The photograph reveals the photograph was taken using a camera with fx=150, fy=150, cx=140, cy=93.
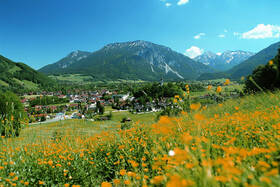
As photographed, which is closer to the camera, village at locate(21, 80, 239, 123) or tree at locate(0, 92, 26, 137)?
tree at locate(0, 92, 26, 137)

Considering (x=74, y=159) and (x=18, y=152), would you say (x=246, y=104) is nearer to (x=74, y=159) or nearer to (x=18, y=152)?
(x=74, y=159)

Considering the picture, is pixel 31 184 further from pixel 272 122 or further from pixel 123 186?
pixel 272 122

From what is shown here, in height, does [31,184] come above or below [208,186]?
below

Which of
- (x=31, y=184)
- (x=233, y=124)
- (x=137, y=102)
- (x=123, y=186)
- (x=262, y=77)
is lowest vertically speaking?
(x=137, y=102)

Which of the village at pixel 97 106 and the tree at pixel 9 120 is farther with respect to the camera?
the village at pixel 97 106

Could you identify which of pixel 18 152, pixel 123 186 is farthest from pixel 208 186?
pixel 18 152

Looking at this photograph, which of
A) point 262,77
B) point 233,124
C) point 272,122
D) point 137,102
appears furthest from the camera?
point 137,102

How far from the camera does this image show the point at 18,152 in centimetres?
421

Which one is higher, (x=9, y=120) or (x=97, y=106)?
(x=9, y=120)

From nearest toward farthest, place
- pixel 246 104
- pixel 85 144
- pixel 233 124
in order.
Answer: pixel 233 124 < pixel 85 144 < pixel 246 104

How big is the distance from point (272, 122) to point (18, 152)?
6459 millimetres

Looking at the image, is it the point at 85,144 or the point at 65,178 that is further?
the point at 85,144

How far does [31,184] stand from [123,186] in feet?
6.61

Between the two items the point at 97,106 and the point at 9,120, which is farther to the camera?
the point at 97,106
